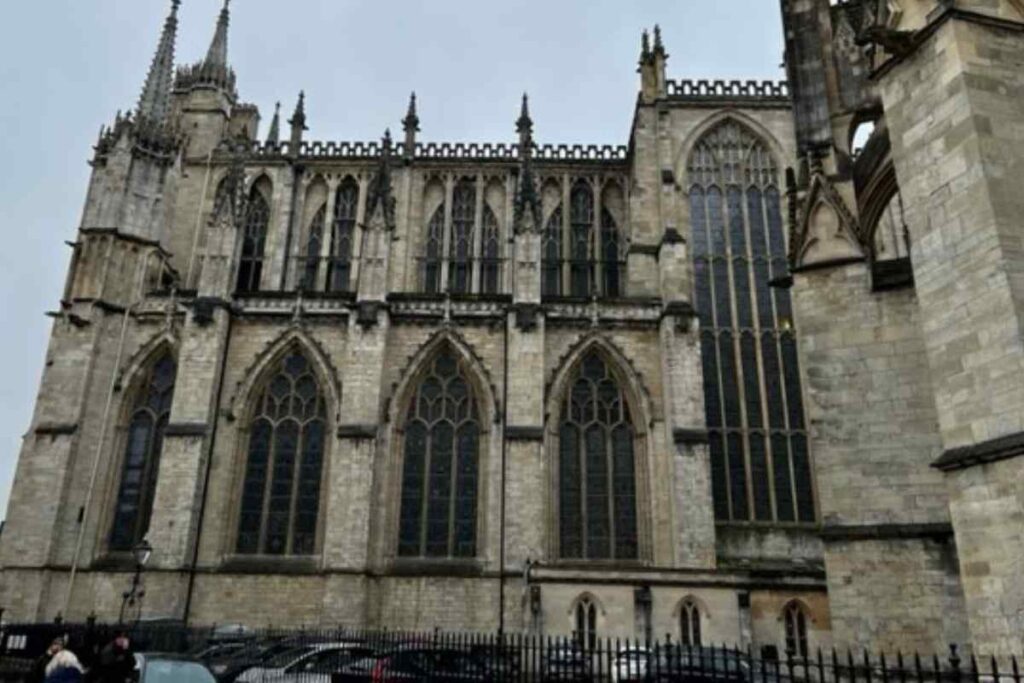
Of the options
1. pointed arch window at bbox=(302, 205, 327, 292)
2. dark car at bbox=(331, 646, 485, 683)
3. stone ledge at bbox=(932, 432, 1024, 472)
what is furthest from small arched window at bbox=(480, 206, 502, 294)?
stone ledge at bbox=(932, 432, 1024, 472)

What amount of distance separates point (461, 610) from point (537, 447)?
178 inches

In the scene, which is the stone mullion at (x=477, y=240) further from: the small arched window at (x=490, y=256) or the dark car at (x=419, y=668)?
the dark car at (x=419, y=668)

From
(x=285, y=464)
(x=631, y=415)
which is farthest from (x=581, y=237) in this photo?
(x=285, y=464)

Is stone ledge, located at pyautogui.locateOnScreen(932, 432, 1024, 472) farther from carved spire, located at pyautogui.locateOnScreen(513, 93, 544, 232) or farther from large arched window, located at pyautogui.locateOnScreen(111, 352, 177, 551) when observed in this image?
large arched window, located at pyautogui.locateOnScreen(111, 352, 177, 551)

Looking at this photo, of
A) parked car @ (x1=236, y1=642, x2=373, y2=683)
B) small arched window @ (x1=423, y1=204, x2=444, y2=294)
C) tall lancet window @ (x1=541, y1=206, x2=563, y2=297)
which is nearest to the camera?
parked car @ (x1=236, y1=642, x2=373, y2=683)

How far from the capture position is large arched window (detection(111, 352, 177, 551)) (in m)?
21.1

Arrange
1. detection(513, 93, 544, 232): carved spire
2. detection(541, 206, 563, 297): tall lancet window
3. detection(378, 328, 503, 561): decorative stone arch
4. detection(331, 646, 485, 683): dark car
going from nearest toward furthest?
detection(331, 646, 485, 683): dark car → detection(378, 328, 503, 561): decorative stone arch → detection(513, 93, 544, 232): carved spire → detection(541, 206, 563, 297): tall lancet window

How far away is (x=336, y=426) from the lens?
21.2 metres

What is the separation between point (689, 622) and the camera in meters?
17.2

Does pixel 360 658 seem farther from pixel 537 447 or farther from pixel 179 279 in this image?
pixel 179 279

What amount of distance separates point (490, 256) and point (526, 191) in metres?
3.92

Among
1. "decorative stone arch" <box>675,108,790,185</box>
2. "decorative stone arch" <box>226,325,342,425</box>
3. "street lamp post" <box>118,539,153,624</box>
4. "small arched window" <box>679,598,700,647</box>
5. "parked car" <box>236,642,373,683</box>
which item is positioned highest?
"decorative stone arch" <box>675,108,790,185</box>

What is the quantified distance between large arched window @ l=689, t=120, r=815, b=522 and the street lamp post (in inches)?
564

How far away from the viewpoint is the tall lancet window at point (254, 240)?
2702cm
